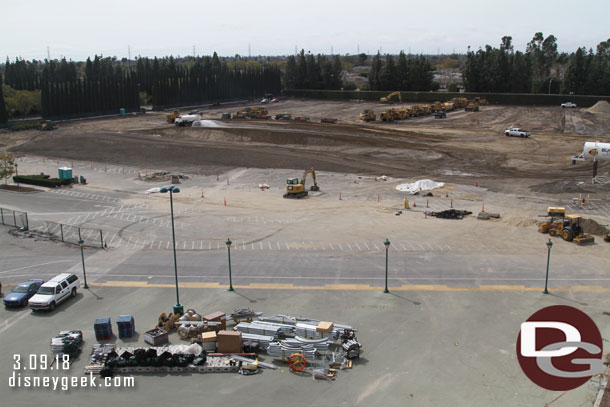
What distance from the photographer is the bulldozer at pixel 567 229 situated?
3830cm

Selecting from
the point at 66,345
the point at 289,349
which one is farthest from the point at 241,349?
the point at 66,345

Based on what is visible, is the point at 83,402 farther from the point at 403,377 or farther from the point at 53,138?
the point at 53,138

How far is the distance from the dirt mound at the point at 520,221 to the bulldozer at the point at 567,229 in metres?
1.68

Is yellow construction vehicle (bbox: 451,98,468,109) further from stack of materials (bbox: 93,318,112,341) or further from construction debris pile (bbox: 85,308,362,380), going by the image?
stack of materials (bbox: 93,318,112,341)

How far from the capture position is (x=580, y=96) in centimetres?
11362

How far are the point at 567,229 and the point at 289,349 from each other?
2555 cm

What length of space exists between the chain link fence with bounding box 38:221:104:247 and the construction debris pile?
16320 millimetres

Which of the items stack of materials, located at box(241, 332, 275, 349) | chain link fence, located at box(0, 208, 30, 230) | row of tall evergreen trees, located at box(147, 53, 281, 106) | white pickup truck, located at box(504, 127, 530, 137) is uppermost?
row of tall evergreen trees, located at box(147, 53, 281, 106)

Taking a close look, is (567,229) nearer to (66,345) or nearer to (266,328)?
(266,328)

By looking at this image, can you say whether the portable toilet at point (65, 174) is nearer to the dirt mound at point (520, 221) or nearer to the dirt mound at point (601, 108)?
the dirt mound at point (520, 221)

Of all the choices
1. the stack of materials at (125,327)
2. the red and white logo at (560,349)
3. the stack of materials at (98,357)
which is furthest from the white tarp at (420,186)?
the stack of materials at (98,357)

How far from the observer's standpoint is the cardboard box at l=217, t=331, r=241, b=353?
23.1 meters

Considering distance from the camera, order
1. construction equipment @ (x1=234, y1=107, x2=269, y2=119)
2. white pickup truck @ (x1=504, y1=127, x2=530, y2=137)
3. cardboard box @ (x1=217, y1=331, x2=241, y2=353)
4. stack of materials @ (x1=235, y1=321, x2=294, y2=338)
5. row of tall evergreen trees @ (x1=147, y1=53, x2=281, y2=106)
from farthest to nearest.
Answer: row of tall evergreen trees @ (x1=147, y1=53, x2=281, y2=106) → construction equipment @ (x1=234, y1=107, x2=269, y2=119) → white pickup truck @ (x1=504, y1=127, x2=530, y2=137) → stack of materials @ (x1=235, y1=321, x2=294, y2=338) → cardboard box @ (x1=217, y1=331, x2=241, y2=353)

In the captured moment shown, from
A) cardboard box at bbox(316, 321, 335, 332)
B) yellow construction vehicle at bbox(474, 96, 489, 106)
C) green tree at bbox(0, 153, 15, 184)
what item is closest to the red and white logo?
cardboard box at bbox(316, 321, 335, 332)
